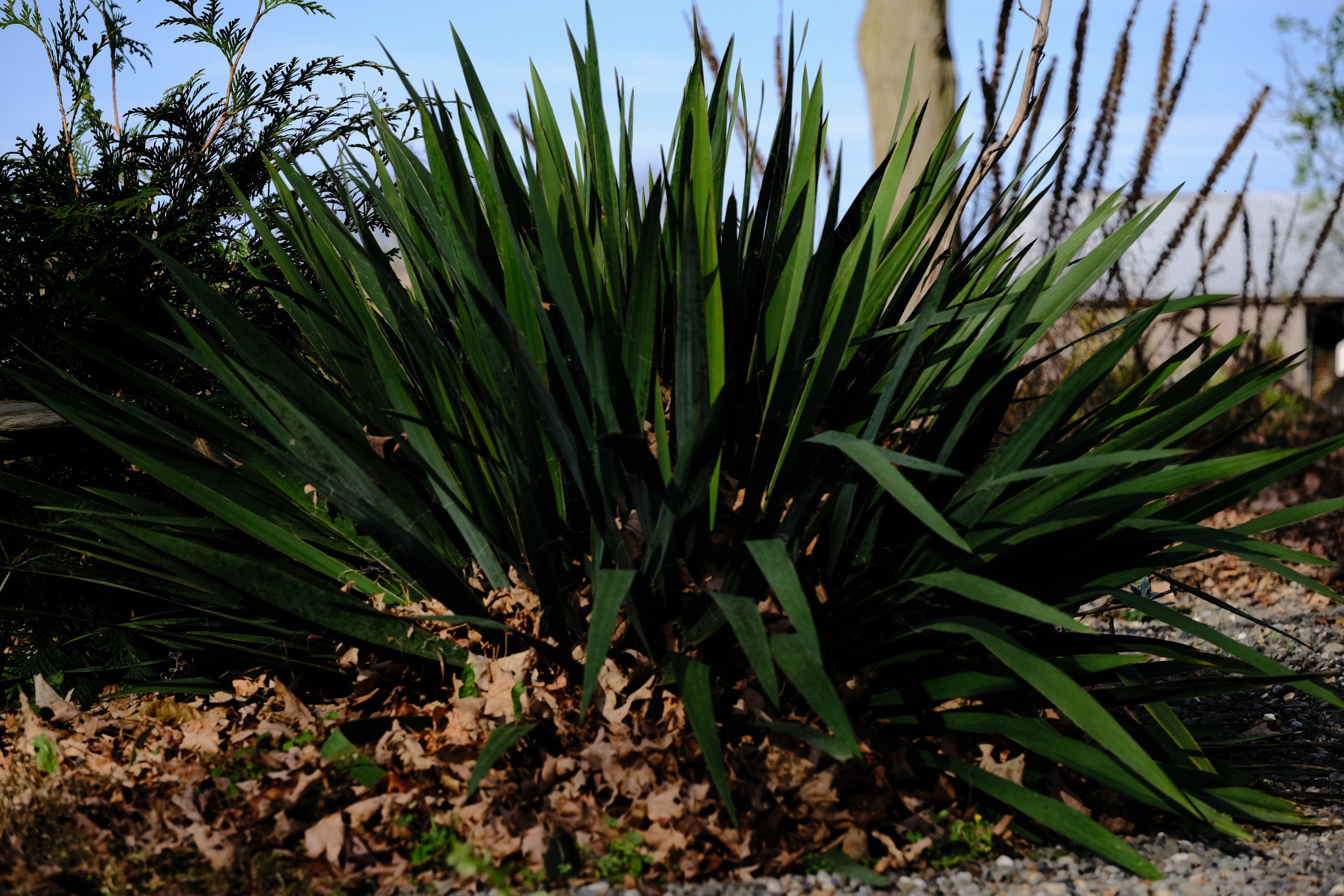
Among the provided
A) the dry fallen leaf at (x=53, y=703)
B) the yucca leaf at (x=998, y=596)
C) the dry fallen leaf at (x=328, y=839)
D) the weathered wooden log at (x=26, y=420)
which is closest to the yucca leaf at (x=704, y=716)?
the yucca leaf at (x=998, y=596)

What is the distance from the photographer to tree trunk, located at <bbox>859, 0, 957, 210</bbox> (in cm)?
625

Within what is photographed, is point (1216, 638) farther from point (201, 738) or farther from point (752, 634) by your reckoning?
point (201, 738)

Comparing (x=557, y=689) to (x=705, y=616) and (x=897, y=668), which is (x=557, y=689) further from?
(x=897, y=668)

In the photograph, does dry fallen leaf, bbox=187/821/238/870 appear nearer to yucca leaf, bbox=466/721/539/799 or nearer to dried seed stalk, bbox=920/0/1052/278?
yucca leaf, bbox=466/721/539/799

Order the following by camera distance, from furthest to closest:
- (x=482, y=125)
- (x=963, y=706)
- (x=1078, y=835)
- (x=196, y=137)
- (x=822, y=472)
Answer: (x=196, y=137), (x=482, y=125), (x=963, y=706), (x=822, y=472), (x=1078, y=835)

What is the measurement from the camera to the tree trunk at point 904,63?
625 cm

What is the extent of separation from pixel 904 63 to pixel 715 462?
16.8ft

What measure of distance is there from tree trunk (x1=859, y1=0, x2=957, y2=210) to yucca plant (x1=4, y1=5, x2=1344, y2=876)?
3.53 meters

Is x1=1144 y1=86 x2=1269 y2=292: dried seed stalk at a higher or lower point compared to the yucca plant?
higher

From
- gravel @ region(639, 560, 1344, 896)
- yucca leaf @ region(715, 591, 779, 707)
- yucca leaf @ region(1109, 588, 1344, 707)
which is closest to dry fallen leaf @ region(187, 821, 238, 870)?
gravel @ region(639, 560, 1344, 896)

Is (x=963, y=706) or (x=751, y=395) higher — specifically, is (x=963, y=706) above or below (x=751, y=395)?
below

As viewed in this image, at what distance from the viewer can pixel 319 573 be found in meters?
2.81

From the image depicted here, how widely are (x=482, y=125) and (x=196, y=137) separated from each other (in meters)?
1.35

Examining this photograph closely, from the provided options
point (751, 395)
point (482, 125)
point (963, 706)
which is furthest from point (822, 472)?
point (482, 125)
